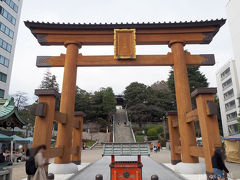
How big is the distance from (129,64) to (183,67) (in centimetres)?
251

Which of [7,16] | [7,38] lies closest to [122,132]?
[7,38]

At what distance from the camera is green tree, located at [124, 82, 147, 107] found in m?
41.6

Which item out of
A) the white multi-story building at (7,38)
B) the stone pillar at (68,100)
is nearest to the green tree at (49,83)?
the white multi-story building at (7,38)

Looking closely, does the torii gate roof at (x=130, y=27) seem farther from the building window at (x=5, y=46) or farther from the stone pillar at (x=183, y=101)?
the building window at (x=5, y=46)

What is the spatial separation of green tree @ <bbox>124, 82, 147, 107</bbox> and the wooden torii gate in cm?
3288

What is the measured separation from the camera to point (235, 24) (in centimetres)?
2998

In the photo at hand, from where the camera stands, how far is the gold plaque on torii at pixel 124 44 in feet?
27.3

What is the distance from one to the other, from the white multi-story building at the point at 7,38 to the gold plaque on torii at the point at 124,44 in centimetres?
2413

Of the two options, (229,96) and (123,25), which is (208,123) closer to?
(123,25)

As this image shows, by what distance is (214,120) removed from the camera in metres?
5.73

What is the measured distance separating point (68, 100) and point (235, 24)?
33.2 meters

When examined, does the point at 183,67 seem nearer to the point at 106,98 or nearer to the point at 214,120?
the point at 214,120

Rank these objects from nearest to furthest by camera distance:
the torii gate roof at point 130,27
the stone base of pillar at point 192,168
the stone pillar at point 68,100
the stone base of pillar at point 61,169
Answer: the stone base of pillar at point 192,168 → the stone base of pillar at point 61,169 → the stone pillar at point 68,100 → the torii gate roof at point 130,27

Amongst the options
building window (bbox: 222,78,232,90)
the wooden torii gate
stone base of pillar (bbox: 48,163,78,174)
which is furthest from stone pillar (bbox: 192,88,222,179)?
building window (bbox: 222,78,232,90)
